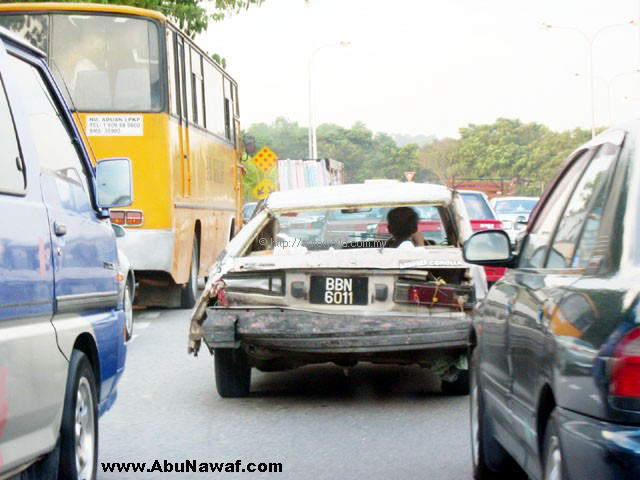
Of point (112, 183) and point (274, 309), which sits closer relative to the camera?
point (112, 183)

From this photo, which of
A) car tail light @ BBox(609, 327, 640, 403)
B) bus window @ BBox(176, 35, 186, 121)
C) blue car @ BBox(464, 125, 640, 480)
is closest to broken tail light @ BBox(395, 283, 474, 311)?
blue car @ BBox(464, 125, 640, 480)

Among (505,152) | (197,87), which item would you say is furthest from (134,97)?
(505,152)

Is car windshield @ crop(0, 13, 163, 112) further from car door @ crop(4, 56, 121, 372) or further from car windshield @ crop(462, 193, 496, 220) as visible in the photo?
car door @ crop(4, 56, 121, 372)

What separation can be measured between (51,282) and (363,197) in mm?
4651

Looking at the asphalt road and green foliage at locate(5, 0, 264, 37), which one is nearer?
the asphalt road

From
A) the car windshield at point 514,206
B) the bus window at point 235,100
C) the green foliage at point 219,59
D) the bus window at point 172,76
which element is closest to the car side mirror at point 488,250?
the bus window at point 172,76

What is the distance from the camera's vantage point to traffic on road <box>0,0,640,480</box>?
409cm

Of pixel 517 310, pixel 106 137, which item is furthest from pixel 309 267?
pixel 106 137

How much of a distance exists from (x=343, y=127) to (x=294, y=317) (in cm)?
17171

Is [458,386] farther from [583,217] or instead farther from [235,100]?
[235,100]

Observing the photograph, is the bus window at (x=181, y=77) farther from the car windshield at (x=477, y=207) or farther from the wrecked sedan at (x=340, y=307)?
the wrecked sedan at (x=340, y=307)

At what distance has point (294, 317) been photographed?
8.34 metres

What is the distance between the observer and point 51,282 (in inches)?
189

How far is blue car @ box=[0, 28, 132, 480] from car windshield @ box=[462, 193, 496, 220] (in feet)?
43.3
